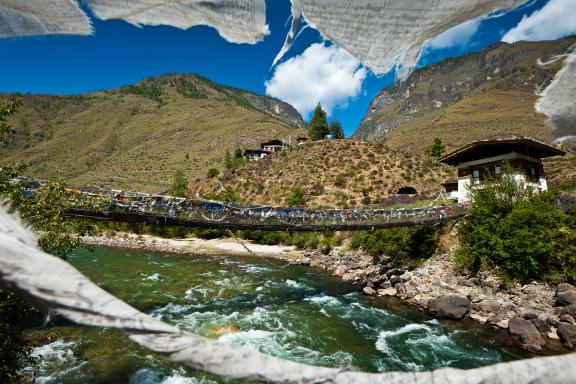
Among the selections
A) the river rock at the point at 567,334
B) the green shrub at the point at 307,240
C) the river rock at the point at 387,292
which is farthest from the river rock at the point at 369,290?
the green shrub at the point at 307,240

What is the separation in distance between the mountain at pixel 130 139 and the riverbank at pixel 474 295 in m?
73.7

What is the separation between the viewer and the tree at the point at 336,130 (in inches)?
3310

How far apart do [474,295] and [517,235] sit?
434cm

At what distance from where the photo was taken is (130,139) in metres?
156

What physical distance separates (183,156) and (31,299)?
132395 millimetres

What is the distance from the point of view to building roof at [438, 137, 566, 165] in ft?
69.3

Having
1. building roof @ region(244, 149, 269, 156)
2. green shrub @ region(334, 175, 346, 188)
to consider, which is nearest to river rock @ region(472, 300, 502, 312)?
green shrub @ region(334, 175, 346, 188)

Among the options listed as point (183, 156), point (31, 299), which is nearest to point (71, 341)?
point (31, 299)

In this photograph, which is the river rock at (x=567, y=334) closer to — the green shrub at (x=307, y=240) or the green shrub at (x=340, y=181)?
the green shrub at (x=307, y=240)

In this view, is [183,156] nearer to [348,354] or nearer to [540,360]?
[348,354]

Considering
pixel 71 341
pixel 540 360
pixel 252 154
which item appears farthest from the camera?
pixel 252 154

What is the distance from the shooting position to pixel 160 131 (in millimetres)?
159875

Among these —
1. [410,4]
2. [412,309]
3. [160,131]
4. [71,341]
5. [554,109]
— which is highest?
[160,131]

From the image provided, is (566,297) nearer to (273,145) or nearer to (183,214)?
(183,214)
